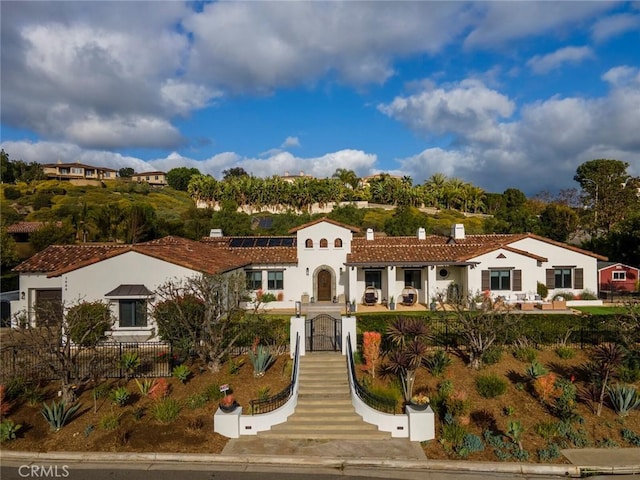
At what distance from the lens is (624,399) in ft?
41.2

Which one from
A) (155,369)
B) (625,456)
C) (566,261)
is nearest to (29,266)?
(155,369)

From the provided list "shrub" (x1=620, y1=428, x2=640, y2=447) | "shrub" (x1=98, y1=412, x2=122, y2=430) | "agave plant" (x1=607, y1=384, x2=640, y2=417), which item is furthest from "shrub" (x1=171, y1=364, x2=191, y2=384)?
"agave plant" (x1=607, y1=384, x2=640, y2=417)

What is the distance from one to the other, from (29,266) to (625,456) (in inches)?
1027

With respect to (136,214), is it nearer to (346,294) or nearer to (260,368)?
(346,294)

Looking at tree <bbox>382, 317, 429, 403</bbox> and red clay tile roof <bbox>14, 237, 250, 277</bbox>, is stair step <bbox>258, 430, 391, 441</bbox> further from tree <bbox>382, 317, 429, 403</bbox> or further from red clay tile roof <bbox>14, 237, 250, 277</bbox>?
red clay tile roof <bbox>14, 237, 250, 277</bbox>

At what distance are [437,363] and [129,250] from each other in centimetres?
1492

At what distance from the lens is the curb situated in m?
10.3

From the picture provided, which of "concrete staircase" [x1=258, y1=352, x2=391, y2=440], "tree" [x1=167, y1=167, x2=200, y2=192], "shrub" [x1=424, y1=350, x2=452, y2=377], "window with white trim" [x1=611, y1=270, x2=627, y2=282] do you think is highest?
"tree" [x1=167, y1=167, x2=200, y2=192]

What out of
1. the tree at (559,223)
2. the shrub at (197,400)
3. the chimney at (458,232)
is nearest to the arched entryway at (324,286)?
the chimney at (458,232)

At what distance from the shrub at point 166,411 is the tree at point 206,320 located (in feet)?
8.47

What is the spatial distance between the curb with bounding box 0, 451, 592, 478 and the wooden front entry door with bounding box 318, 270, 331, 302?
18.1 metres

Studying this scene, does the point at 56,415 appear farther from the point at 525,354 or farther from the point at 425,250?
the point at 425,250

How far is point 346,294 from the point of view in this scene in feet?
93.5

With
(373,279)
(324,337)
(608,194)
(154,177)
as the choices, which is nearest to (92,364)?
(324,337)
